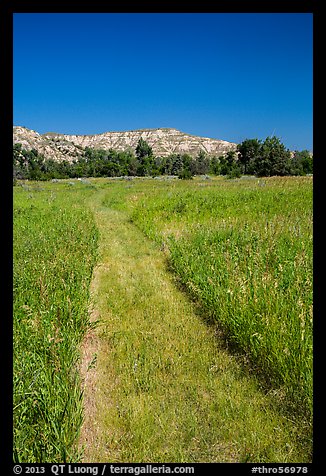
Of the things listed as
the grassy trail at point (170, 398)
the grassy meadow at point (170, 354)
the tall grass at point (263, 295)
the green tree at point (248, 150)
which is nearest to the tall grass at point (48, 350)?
the grassy meadow at point (170, 354)

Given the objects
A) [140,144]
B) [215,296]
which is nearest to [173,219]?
[215,296]

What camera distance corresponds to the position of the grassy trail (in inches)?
97.7

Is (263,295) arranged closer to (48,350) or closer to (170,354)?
(170,354)

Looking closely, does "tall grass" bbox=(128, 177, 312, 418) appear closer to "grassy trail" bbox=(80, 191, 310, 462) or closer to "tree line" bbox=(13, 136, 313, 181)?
"grassy trail" bbox=(80, 191, 310, 462)

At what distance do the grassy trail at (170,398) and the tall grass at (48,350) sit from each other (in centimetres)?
28

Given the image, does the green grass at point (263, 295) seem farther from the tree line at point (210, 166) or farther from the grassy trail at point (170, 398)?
the tree line at point (210, 166)

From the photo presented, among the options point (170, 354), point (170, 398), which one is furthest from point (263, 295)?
point (170, 398)

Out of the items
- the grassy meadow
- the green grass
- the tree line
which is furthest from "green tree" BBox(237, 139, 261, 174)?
the grassy meadow

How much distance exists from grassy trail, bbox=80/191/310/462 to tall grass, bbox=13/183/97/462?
276 mm

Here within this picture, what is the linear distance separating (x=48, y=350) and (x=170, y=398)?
Result: 1419 mm

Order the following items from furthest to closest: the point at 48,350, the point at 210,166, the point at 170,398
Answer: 1. the point at 210,166
2. the point at 48,350
3. the point at 170,398

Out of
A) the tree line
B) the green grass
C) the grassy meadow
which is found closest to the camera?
the grassy meadow

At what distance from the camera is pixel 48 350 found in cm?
343
